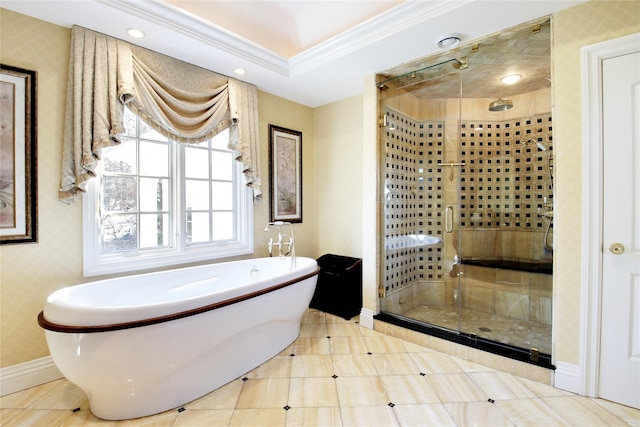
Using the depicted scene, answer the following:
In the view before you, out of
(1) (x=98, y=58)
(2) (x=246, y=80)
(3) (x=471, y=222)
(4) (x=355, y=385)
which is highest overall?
(2) (x=246, y=80)

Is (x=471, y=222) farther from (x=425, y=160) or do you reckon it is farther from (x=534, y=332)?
(x=534, y=332)

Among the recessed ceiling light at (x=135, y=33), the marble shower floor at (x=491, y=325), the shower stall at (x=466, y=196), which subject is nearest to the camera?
the recessed ceiling light at (x=135, y=33)

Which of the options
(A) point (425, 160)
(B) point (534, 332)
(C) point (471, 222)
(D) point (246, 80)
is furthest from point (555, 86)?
(D) point (246, 80)

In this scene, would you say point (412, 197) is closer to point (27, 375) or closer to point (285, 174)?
point (285, 174)

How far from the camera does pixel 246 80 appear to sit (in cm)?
299

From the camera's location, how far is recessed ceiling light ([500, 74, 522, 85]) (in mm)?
2645

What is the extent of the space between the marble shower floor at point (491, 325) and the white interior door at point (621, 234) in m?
0.39

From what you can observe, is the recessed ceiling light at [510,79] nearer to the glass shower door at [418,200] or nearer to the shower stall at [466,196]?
the shower stall at [466,196]

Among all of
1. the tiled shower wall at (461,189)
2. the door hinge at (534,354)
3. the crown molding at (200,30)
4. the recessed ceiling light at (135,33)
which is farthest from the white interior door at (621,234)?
the recessed ceiling light at (135,33)

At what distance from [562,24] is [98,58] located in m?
3.21

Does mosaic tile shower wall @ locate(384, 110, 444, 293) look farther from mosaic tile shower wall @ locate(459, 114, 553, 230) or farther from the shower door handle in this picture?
mosaic tile shower wall @ locate(459, 114, 553, 230)

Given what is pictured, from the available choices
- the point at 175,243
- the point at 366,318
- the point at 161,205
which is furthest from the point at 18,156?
the point at 366,318

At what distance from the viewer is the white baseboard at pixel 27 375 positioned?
6.10ft

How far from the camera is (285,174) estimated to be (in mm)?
3539
